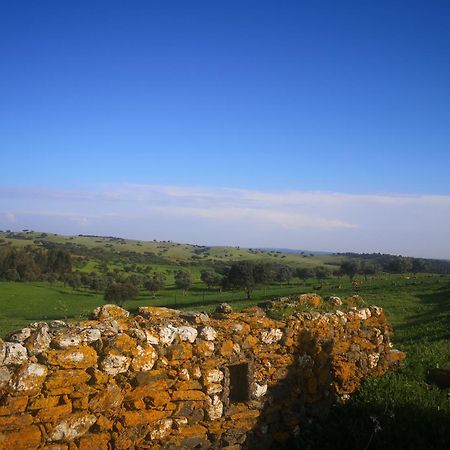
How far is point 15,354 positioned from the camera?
5.59 metres

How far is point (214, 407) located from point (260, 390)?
3.36ft

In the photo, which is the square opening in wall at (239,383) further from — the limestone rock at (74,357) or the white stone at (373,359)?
the white stone at (373,359)

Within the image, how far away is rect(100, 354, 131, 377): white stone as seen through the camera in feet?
20.2

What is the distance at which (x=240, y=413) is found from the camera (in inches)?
297

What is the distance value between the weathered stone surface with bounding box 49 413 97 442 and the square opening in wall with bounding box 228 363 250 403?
2.62 meters

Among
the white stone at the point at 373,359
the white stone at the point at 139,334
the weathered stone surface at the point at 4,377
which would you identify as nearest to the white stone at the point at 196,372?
the white stone at the point at 139,334

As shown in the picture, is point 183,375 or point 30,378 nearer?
point 30,378

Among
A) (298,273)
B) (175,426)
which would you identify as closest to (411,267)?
(298,273)

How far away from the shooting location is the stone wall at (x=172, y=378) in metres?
5.66

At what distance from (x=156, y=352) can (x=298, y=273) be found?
87.3 meters

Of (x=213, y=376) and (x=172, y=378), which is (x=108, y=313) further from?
(x=213, y=376)

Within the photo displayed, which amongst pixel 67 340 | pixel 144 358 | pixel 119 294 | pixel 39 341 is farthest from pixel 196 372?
pixel 119 294

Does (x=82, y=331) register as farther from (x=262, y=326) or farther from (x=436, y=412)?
(x=436, y=412)

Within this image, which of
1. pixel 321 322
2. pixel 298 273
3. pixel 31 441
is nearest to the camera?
pixel 31 441
